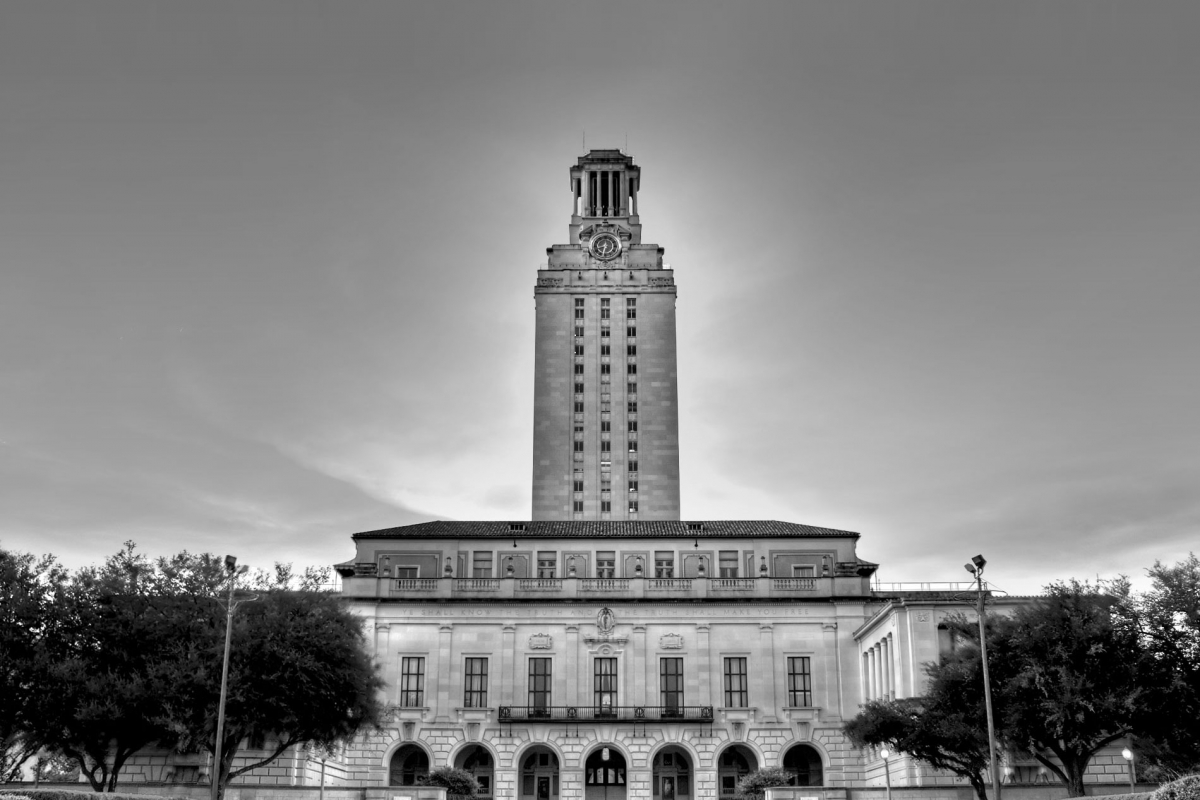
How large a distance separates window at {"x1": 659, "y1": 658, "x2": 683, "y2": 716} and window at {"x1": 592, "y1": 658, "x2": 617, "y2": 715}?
9.93 feet

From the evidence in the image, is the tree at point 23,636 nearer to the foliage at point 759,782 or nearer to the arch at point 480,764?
the arch at point 480,764

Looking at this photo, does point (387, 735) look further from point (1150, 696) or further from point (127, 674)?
point (1150, 696)

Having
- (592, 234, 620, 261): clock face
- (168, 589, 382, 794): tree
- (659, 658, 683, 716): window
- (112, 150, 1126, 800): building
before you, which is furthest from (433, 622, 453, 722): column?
(592, 234, 620, 261): clock face

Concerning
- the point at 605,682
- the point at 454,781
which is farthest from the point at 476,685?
the point at 454,781

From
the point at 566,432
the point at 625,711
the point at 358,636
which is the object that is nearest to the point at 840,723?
the point at 625,711

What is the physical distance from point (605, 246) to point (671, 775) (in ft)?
249

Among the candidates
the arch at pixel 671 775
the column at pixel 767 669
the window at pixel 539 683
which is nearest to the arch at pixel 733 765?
the arch at pixel 671 775

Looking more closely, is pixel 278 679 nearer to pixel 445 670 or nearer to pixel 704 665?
pixel 445 670

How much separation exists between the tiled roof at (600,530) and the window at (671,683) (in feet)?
30.3

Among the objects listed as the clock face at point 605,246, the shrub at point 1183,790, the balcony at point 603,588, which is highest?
the clock face at point 605,246

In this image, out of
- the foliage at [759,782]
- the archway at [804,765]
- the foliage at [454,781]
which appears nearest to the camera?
the foliage at [759,782]

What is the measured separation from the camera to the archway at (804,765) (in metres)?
77.2

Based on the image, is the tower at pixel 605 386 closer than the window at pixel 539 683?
No

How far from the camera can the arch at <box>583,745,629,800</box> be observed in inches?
3071
